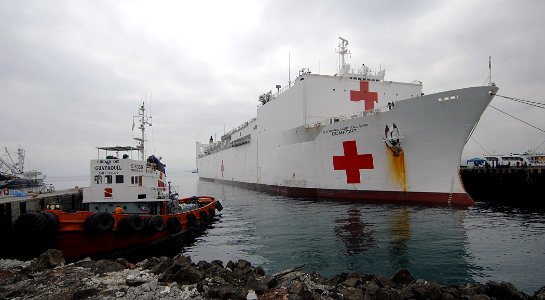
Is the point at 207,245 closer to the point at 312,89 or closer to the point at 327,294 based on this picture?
the point at 327,294

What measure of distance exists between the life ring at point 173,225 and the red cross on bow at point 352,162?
31.6ft

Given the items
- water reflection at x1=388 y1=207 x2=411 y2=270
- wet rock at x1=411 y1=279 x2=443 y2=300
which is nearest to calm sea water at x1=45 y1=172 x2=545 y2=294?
water reflection at x1=388 y1=207 x2=411 y2=270

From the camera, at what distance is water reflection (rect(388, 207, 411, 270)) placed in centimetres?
736

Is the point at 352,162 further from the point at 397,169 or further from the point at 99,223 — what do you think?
the point at 99,223

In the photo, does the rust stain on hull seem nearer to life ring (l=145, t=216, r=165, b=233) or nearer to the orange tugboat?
the orange tugboat

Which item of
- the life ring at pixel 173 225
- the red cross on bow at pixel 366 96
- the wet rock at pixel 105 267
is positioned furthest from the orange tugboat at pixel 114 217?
the red cross on bow at pixel 366 96

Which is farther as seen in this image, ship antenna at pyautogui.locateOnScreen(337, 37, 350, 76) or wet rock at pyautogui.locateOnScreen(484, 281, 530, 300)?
ship antenna at pyautogui.locateOnScreen(337, 37, 350, 76)

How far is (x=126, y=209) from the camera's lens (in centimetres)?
1013

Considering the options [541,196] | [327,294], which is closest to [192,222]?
[327,294]

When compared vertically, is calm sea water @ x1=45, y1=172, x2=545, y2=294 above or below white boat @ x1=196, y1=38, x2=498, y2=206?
below

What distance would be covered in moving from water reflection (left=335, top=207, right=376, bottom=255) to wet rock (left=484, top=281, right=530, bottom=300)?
11.7ft

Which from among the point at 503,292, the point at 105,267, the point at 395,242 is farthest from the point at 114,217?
the point at 503,292

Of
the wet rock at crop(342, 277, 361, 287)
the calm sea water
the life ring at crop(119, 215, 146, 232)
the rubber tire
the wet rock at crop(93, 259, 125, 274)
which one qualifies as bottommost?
the calm sea water

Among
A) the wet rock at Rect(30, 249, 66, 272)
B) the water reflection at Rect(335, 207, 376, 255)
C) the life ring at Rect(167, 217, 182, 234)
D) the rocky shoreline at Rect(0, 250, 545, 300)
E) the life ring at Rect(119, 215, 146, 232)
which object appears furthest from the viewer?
the life ring at Rect(167, 217, 182, 234)
